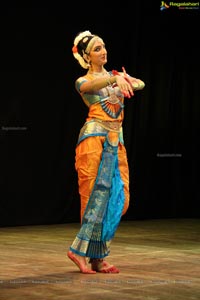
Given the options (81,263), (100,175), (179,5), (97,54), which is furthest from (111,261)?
(179,5)

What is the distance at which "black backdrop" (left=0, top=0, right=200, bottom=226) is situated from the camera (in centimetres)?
796

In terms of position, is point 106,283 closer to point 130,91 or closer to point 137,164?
point 130,91

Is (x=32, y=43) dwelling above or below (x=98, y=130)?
above

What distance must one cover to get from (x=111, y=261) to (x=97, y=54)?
1.49 m

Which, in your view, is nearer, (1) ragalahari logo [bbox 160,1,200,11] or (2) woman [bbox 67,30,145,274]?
(2) woman [bbox 67,30,145,274]

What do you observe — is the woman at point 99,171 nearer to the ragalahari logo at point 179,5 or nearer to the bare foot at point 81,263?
the bare foot at point 81,263

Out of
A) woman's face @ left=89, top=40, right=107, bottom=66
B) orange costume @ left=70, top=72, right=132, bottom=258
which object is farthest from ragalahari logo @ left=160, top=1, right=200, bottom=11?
orange costume @ left=70, top=72, right=132, bottom=258

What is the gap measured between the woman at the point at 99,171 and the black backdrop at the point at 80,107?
3.17 m

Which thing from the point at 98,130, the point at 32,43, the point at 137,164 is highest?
the point at 32,43

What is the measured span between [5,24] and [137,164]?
2.37 metres

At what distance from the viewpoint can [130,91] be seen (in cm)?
456

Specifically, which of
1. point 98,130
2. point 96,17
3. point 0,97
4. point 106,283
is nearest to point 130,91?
point 98,130

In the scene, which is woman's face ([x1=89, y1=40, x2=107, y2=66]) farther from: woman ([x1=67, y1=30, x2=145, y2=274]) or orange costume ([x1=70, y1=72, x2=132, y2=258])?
orange costume ([x1=70, y1=72, x2=132, y2=258])

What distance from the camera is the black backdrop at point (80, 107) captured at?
7965mm
